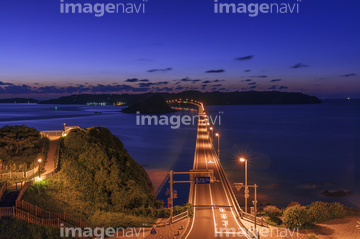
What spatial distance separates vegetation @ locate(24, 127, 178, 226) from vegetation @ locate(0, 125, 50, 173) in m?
2.52

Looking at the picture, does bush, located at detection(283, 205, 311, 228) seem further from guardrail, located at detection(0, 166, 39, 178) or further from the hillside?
guardrail, located at detection(0, 166, 39, 178)

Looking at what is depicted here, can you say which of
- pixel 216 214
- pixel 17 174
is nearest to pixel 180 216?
pixel 216 214

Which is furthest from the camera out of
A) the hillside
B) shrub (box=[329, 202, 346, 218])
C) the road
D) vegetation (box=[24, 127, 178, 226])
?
shrub (box=[329, 202, 346, 218])

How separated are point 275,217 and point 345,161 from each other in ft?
143

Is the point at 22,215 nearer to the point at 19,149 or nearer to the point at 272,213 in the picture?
the point at 19,149

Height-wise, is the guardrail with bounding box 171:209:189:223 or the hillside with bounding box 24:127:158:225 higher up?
the hillside with bounding box 24:127:158:225

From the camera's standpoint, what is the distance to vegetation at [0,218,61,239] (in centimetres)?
1522

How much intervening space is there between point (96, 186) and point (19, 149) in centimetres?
858

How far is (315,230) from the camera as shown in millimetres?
20391

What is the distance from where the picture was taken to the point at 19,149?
26312mm

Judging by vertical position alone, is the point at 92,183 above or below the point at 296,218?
above

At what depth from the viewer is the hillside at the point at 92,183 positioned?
2136 centimetres

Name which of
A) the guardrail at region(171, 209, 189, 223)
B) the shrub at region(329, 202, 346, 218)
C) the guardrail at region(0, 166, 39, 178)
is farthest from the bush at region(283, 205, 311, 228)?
the guardrail at region(0, 166, 39, 178)

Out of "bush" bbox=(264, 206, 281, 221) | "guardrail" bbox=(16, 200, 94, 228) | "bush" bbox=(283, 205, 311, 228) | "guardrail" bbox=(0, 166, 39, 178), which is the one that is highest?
"guardrail" bbox=(0, 166, 39, 178)
